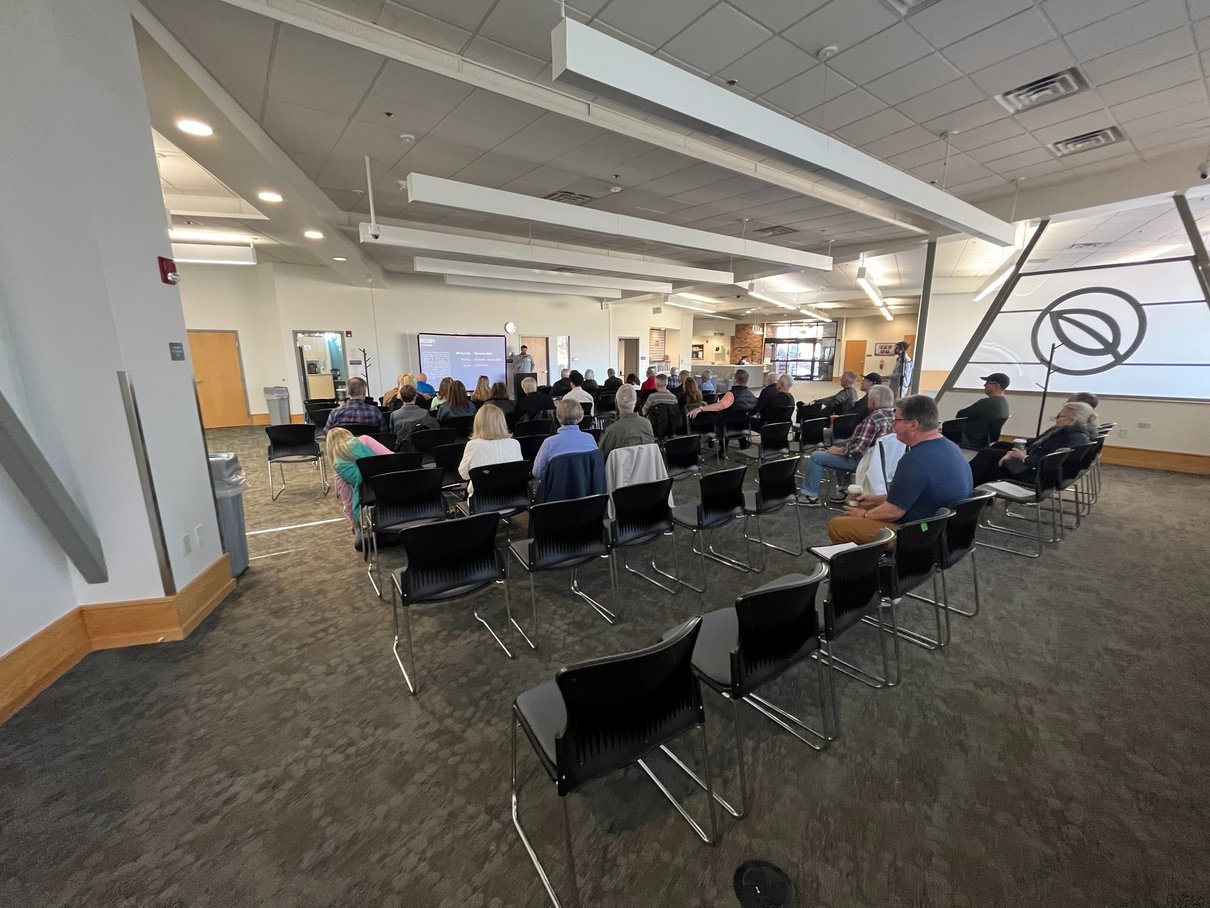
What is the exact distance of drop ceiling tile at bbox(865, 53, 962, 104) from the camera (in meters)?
3.41

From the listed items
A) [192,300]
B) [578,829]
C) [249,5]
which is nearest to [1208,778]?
[578,829]

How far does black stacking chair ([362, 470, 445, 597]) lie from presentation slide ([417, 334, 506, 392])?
8.45 meters

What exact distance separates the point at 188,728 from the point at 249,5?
12.6ft

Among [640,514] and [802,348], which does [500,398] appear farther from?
[802,348]

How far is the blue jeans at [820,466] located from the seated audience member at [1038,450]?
1009 mm

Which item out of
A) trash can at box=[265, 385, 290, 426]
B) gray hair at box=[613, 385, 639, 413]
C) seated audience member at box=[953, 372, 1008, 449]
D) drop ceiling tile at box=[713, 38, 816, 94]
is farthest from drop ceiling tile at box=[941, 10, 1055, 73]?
trash can at box=[265, 385, 290, 426]

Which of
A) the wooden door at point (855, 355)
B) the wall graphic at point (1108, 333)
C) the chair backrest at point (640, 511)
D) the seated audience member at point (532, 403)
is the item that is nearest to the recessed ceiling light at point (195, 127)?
the seated audience member at point (532, 403)

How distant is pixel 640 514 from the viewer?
3035 millimetres

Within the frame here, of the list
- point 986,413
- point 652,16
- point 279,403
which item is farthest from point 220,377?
point 986,413

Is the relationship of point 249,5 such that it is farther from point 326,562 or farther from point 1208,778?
point 1208,778

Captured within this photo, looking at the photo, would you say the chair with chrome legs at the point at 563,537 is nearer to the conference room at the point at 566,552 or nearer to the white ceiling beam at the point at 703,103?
→ the conference room at the point at 566,552

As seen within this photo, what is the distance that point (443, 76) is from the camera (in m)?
3.35

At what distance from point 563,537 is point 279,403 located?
9740 mm

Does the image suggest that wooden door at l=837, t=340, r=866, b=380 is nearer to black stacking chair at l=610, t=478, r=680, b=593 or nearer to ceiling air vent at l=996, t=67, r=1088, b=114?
ceiling air vent at l=996, t=67, r=1088, b=114
